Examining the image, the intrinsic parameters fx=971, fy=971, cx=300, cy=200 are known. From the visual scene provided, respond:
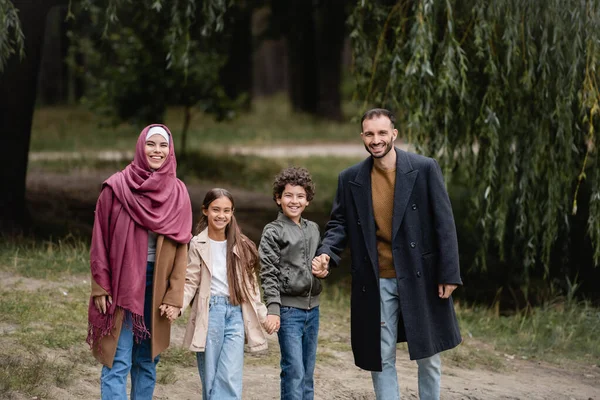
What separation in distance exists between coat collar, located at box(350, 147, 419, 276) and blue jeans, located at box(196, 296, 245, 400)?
0.86m

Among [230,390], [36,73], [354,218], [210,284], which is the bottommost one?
[230,390]

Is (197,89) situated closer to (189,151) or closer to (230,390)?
(189,151)

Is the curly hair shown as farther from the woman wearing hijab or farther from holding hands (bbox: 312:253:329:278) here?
the woman wearing hijab

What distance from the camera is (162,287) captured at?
208 inches

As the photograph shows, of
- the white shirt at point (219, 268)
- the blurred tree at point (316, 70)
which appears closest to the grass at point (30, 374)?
the white shirt at point (219, 268)

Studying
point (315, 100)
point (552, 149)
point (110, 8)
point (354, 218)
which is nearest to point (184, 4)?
point (110, 8)

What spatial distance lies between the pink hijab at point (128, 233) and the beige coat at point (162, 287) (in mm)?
46

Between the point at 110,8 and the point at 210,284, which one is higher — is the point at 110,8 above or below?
above

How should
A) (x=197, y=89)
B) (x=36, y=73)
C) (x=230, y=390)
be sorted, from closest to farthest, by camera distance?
(x=230, y=390) → (x=36, y=73) → (x=197, y=89)

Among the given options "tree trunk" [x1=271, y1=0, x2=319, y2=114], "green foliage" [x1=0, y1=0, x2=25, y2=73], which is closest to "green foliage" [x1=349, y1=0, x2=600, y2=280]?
"green foliage" [x1=0, y1=0, x2=25, y2=73]

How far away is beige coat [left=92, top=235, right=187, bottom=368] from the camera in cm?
522

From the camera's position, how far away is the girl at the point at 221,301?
534cm

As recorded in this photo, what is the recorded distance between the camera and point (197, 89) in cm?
1884

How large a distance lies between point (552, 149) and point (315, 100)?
20974mm
